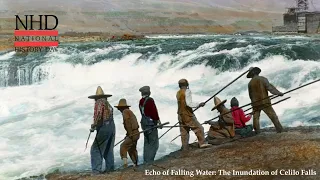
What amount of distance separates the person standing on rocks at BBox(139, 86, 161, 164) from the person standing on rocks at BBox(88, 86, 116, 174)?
585 mm

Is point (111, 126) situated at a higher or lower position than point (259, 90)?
lower

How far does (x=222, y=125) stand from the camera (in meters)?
9.89

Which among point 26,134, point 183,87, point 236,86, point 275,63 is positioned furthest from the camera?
point 275,63

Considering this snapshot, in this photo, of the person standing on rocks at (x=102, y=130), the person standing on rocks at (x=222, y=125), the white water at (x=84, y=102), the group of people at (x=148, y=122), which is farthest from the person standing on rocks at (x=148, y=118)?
the white water at (x=84, y=102)

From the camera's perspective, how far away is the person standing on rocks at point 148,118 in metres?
8.98

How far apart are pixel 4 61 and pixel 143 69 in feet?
36.8

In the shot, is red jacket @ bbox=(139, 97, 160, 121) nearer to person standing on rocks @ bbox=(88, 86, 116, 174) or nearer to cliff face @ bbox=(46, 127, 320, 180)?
person standing on rocks @ bbox=(88, 86, 116, 174)

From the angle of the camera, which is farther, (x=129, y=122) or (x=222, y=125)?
(x=222, y=125)

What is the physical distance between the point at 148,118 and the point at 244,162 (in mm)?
1996

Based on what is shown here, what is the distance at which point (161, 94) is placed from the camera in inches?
811

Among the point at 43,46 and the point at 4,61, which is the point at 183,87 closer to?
the point at 4,61

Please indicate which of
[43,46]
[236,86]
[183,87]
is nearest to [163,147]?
[183,87]

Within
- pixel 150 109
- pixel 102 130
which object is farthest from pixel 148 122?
pixel 102 130

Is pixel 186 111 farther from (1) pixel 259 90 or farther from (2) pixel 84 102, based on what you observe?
(2) pixel 84 102
